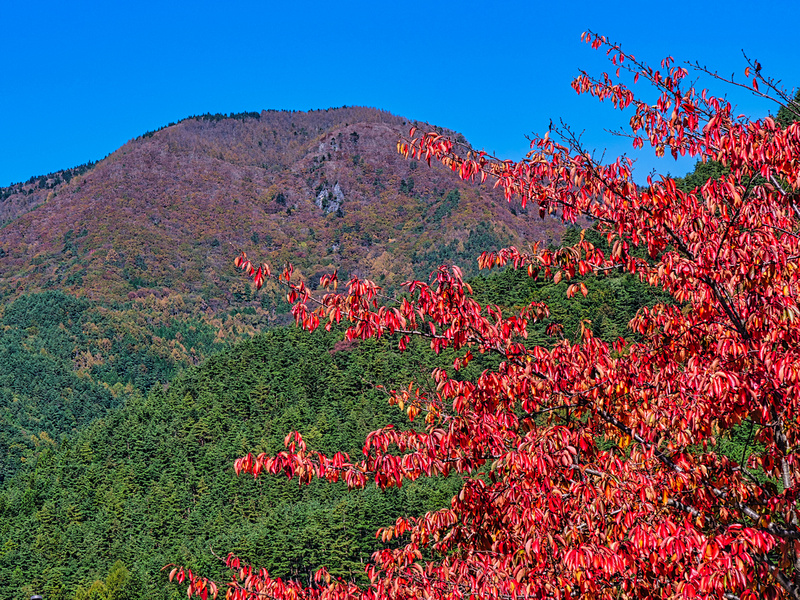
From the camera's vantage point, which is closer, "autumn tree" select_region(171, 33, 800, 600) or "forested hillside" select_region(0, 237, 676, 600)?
"autumn tree" select_region(171, 33, 800, 600)

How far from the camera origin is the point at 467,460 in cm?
652

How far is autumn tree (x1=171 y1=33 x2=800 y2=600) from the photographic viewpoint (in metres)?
5.86

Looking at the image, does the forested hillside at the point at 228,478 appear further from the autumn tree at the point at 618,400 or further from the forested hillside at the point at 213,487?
the autumn tree at the point at 618,400

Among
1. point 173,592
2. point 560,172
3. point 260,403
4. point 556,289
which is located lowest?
point 173,592

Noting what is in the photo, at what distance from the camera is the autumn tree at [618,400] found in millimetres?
5857

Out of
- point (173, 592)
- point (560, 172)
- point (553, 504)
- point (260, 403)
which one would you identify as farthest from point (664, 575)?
point (260, 403)

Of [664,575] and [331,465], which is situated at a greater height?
[331,465]

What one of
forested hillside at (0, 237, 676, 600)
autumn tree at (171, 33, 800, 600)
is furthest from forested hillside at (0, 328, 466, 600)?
autumn tree at (171, 33, 800, 600)

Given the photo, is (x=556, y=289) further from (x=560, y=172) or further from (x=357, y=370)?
(x=560, y=172)

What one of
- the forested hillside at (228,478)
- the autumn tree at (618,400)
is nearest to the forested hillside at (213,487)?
the forested hillside at (228,478)

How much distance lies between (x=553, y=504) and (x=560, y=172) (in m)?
2.86

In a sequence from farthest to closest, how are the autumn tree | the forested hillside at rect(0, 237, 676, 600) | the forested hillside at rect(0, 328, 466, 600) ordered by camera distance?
1. the forested hillside at rect(0, 237, 676, 600)
2. the forested hillside at rect(0, 328, 466, 600)
3. the autumn tree

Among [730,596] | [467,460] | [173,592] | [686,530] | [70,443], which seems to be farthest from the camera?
[70,443]

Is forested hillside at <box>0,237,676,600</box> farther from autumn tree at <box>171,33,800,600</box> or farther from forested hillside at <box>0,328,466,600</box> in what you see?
autumn tree at <box>171,33,800,600</box>
